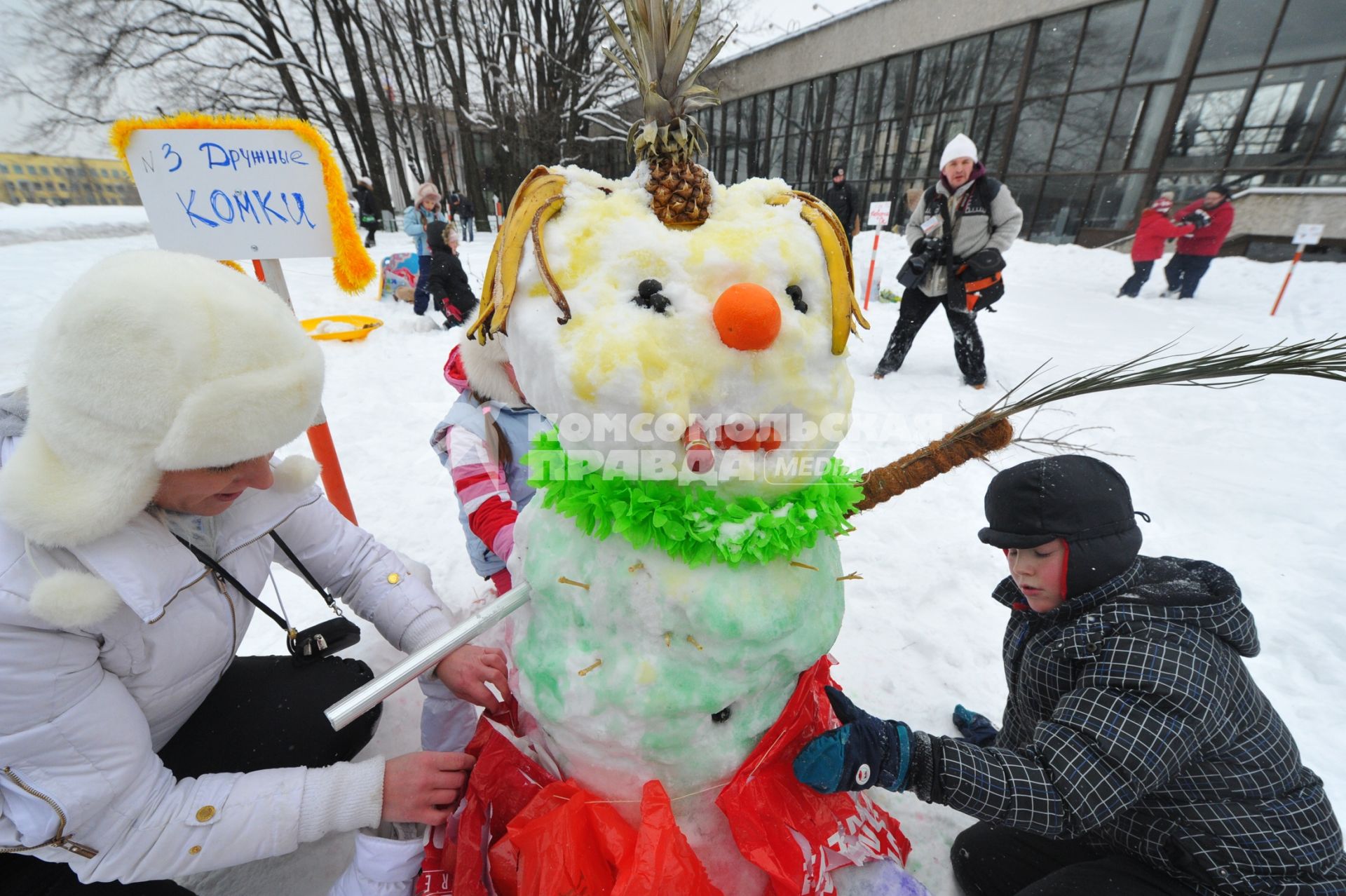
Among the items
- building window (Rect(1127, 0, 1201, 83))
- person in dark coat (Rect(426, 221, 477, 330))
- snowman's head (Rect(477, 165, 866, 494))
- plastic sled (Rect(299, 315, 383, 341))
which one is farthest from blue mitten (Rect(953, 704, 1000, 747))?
building window (Rect(1127, 0, 1201, 83))

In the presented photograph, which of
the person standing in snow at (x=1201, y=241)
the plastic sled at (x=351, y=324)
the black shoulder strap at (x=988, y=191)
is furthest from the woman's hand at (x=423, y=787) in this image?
the person standing in snow at (x=1201, y=241)

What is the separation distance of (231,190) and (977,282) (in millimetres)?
4441

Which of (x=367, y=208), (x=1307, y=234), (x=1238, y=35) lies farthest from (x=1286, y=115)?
(x=367, y=208)

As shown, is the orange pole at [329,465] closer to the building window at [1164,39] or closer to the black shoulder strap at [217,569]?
the black shoulder strap at [217,569]

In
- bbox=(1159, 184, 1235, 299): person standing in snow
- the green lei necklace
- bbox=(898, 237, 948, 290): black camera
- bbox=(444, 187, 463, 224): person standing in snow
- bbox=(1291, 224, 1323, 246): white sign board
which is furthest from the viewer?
bbox=(444, 187, 463, 224): person standing in snow

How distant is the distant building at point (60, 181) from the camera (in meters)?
10.9

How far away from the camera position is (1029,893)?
126 cm

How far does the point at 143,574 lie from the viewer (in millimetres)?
982

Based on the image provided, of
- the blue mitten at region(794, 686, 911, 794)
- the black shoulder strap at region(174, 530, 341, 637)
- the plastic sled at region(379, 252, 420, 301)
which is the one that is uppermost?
the black shoulder strap at region(174, 530, 341, 637)

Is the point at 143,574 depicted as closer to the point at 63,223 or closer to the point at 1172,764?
the point at 1172,764

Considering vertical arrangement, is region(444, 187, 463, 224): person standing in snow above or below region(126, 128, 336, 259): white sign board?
below

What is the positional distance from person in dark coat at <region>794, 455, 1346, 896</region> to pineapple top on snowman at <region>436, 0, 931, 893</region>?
34 cm

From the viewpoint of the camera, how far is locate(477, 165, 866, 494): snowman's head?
0.90 metres

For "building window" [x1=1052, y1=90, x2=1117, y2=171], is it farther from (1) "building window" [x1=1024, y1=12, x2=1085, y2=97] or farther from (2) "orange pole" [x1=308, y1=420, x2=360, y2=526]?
(2) "orange pole" [x1=308, y1=420, x2=360, y2=526]
